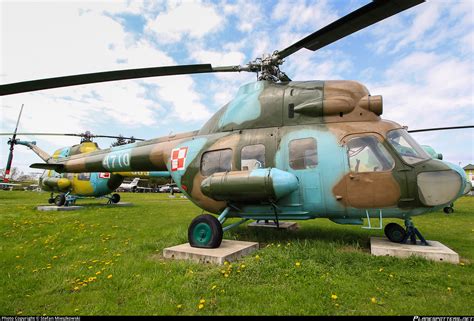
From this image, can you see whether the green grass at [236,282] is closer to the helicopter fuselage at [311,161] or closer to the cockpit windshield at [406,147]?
the helicopter fuselage at [311,161]

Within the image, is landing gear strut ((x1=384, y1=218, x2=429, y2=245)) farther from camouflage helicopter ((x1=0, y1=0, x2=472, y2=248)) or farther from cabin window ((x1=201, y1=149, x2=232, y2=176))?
cabin window ((x1=201, y1=149, x2=232, y2=176))

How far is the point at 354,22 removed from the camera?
497cm

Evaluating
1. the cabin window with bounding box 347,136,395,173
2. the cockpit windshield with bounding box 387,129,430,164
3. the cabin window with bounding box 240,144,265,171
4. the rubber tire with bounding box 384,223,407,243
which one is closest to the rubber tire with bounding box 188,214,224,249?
the cabin window with bounding box 240,144,265,171

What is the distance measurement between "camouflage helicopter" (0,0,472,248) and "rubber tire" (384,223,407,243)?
21mm

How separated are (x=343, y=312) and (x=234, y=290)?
138cm

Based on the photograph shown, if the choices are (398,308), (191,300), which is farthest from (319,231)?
(191,300)

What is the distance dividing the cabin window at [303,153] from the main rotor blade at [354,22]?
1848 mm

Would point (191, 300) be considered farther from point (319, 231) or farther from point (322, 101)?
point (319, 231)

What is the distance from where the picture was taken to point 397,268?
491cm

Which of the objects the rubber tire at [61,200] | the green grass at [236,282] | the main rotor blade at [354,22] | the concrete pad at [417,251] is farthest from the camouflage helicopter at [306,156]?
the rubber tire at [61,200]

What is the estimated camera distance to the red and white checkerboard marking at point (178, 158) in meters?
7.48

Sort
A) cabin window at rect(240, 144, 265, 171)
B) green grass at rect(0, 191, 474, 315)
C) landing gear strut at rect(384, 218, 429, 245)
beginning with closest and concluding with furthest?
green grass at rect(0, 191, 474, 315) < landing gear strut at rect(384, 218, 429, 245) < cabin window at rect(240, 144, 265, 171)

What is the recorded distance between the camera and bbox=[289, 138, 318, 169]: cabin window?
19.9 feet

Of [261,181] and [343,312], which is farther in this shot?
[261,181]
